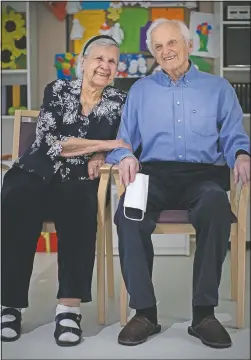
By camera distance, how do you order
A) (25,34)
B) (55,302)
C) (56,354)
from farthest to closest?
(25,34), (55,302), (56,354)

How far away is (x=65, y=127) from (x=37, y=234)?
1.48 feet

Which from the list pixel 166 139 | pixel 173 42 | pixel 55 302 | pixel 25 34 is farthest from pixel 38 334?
pixel 25 34

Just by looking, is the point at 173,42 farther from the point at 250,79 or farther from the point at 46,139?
the point at 250,79

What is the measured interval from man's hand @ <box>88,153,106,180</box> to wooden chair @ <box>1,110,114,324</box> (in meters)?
0.07

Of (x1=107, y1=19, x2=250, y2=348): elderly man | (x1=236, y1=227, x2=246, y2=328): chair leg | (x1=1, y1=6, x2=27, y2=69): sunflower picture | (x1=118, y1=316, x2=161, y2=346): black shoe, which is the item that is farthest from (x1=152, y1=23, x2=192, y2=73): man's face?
(x1=1, y1=6, x2=27, y2=69): sunflower picture

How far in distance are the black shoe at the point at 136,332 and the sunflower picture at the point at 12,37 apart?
238 centimetres

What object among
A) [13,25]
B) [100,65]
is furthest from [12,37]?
[100,65]

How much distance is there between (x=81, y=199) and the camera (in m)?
1.96

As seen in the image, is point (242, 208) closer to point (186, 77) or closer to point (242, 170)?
point (242, 170)

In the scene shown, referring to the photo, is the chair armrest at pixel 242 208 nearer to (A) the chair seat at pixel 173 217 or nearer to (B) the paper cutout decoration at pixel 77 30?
(A) the chair seat at pixel 173 217

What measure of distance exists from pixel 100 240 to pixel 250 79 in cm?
205

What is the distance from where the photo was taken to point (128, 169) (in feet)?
6.28

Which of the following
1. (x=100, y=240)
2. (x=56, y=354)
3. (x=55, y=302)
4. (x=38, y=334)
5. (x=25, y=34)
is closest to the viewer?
(x=56, y=354)

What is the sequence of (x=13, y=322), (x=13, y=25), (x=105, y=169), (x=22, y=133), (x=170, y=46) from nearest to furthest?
(x=13, y=322) → (x=105, y=169) → (x=170, y=46) → (x=22, y=133) → (x=13, y=25)
